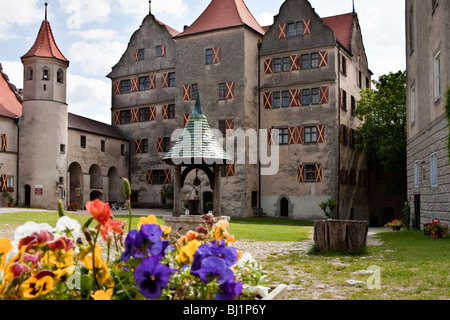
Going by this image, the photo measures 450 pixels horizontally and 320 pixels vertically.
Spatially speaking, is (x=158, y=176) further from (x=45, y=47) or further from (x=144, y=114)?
(x=45, y=47)

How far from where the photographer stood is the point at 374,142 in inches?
1484

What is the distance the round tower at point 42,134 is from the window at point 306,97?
17.0 meters

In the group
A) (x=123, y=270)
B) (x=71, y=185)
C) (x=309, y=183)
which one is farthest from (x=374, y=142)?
(x=123, y=270)

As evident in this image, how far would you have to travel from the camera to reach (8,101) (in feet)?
126

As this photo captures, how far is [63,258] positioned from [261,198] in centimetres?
3508

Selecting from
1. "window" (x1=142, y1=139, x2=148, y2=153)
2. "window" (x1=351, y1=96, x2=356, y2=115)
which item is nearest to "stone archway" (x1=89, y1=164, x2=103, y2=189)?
"window" (x1=142, y1=139, x2=148, y2=153)

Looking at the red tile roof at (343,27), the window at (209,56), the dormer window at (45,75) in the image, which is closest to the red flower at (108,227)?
the window at (209,56)

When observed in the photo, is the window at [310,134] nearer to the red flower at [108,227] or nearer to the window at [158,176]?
the window at [158,176]

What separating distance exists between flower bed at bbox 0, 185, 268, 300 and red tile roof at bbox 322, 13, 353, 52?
37802 millimetres

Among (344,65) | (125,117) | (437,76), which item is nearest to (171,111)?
(125,117)

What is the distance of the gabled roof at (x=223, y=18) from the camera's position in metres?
37.9

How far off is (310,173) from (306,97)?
528 cm

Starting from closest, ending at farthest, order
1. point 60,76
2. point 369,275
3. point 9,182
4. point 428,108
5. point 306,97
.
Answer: point 369,275
point 428,108
point 9,182
point 306,97
point 60,76

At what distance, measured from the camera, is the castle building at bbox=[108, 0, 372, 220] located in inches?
1403
